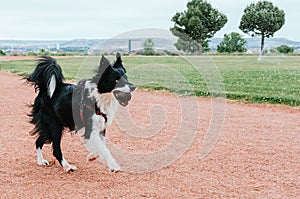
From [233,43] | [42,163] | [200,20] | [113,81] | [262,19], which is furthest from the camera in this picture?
[262,19]

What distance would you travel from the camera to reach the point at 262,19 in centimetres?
7238

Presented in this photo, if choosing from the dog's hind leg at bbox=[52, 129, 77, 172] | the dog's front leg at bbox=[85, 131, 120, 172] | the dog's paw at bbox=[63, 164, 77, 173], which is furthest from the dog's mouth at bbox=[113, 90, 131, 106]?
the dog's paw at bbox=[63, 164, 77, 173]

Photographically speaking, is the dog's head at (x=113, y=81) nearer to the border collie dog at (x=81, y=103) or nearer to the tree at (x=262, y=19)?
the border collie dog at (x=81, y=103)

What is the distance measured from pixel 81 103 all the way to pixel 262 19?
71365mm

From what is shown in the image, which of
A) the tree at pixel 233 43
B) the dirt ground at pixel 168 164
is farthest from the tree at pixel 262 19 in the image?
the dirt ground at pixel 168 164

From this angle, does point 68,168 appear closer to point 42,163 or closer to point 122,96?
point 42,163

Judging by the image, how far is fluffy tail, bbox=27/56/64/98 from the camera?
18.6 ft

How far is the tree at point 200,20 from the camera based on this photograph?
141 ft

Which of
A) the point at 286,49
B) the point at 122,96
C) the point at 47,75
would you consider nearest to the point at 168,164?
the point at 122,96


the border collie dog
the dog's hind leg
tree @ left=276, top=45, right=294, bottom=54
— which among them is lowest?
the dog's hind leg

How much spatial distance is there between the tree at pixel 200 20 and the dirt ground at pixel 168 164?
31114 mm

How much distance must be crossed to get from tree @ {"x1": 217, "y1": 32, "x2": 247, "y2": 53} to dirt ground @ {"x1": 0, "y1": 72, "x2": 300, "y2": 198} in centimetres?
5174

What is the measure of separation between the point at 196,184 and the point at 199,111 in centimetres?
591

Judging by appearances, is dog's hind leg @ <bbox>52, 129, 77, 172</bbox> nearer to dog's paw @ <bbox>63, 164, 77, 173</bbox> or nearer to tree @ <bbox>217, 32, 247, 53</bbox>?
dog's paw @ <bbox>63, 164, 77, 173</bbox>
